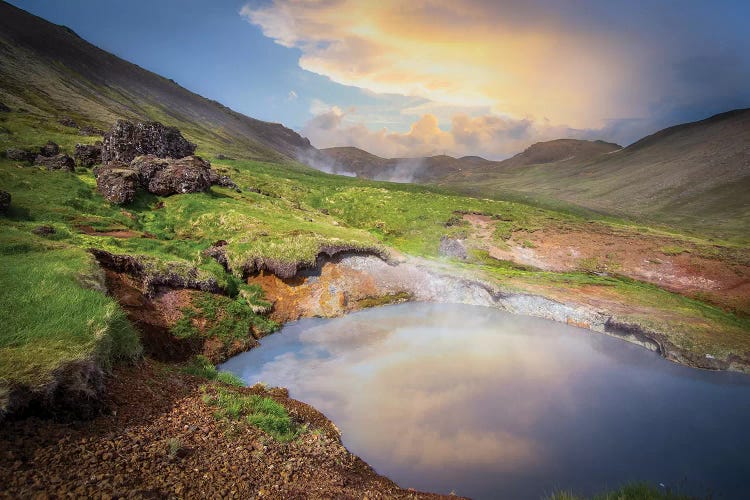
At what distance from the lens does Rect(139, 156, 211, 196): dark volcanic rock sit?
116 feet

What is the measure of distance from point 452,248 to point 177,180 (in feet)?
94.3

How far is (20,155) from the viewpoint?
3662cm

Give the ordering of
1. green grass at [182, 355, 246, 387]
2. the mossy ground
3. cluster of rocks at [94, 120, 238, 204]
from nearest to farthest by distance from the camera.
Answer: the mossy ground < green grass at [182, 355, 246, 387] < cluster of rocks at [94, 120, 238, 204]

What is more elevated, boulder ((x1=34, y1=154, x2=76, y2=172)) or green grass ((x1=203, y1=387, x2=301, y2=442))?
boulder ((x1=34, y1=154, x2=76, y2=172))

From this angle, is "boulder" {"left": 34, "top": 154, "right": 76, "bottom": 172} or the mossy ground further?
"boulder" {"left": 34, "top": 154, "right": 76, "bottom": 172}

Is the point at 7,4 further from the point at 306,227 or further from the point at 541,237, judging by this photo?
the point at 541,237

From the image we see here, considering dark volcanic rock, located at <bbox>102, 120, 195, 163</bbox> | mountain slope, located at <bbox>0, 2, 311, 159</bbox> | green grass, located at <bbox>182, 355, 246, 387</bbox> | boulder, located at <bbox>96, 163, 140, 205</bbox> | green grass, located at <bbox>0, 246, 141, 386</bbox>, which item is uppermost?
mountain slope, located at <bbox>0, 2, 311, 159</bbox>

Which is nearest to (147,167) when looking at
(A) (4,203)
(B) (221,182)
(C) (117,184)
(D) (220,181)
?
(C) (117,184)

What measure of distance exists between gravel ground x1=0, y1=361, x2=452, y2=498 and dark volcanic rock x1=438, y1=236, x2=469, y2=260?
1222 inches

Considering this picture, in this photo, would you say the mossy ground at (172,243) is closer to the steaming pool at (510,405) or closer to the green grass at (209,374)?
the green grass at (209,374)

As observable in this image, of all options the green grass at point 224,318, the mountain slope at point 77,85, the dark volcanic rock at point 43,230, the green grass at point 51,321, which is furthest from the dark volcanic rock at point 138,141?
the mountain slope at point 77,85

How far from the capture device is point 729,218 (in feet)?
356

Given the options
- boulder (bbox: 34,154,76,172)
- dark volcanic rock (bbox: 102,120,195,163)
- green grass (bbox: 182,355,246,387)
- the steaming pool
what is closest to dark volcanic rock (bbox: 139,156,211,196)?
boulder (bbox: 34,154,76,172)

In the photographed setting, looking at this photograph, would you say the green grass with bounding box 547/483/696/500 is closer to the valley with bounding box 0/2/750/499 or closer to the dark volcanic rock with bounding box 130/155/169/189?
the valley with bounding box 0/2/750/499
